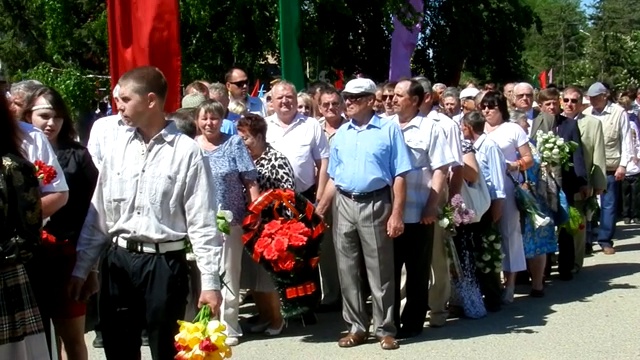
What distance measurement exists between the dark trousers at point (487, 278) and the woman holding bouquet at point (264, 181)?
188cm

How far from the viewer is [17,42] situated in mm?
28328

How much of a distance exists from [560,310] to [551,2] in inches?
2748

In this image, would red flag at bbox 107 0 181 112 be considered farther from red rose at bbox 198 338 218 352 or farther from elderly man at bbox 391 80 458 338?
red rose at bbox 198 338 218 352

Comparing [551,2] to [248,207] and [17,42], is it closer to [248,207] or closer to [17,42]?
[17,42]

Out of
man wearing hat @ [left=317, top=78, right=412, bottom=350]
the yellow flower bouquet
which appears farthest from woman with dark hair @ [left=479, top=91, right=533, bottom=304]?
the yellow flower bouquet

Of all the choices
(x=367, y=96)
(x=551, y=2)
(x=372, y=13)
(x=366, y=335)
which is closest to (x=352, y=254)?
(x=366, y=335)

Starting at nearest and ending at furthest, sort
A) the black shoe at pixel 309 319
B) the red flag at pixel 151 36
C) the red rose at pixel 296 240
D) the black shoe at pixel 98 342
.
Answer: the red rose at pixel 296 240 < the black shoe at pixel 98 342 < the black shoe at pixel 309 319 < the red flag at pixel 151 36

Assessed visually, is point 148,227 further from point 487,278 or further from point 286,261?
point 487,278

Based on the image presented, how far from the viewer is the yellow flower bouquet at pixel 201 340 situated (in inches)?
179

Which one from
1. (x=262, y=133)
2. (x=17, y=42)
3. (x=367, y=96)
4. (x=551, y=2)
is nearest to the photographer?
(x=367, y=96)

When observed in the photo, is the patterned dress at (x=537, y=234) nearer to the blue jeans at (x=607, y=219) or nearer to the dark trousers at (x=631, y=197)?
the blue jeans at (x=607, y=219)

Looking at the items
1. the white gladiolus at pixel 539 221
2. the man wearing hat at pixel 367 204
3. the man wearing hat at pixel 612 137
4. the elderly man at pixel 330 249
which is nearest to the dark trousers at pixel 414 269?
the man wearing hat at pixel 367 204

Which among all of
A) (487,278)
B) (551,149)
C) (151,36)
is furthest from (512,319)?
(151,36)

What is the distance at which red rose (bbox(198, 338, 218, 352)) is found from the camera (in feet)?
14.9
